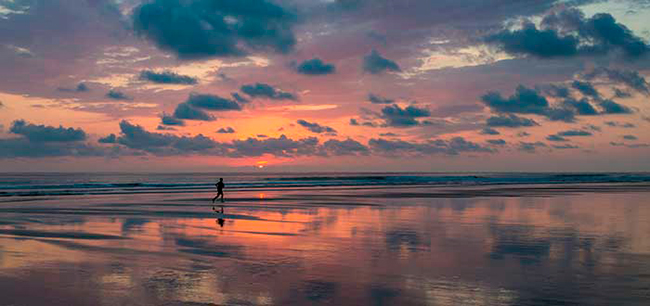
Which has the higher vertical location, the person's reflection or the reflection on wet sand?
the person's reflection

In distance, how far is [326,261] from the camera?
13.3 m

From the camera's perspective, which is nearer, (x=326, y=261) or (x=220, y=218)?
(x=326, y=261)

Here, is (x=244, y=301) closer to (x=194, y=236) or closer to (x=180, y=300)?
(x=180, y=300)

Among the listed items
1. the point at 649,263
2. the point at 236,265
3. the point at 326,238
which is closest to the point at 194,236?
the point at 326,238

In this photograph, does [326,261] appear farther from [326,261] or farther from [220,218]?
[220,218]

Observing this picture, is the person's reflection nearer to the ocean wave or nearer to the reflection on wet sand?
the reflection on wet sand

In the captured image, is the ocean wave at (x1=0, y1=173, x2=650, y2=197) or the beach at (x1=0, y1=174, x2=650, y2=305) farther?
the ocean wave at (x1=0, y1=173, x2=650, y2=197)

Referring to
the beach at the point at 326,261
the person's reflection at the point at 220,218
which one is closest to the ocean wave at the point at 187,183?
the person's reflection at the point at 220,218

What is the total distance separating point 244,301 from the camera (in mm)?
9375

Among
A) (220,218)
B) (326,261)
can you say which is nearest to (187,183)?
(220,218)

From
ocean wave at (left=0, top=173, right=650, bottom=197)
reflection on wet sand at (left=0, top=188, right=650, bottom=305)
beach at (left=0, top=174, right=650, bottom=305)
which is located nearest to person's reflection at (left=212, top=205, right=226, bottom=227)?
beach at (left=0, top=174, right=650, bottom=305)

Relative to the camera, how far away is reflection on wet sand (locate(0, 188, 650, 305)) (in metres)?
9.80

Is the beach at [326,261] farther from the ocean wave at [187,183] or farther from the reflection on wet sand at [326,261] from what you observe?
the ocean wave at [187,183]

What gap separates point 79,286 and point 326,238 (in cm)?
856
